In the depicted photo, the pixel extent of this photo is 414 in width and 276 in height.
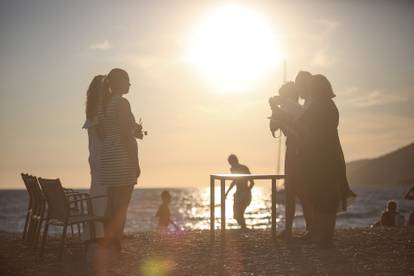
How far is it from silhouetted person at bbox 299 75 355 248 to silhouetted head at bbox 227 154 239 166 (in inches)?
172

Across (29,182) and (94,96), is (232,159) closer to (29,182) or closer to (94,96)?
(29,182)

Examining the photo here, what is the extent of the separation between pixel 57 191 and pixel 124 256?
3.97 ft

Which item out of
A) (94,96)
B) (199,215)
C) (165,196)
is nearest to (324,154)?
(94,96)

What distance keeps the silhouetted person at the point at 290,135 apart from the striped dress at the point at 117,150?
94.0 inches

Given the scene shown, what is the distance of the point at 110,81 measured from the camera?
779 centimetres

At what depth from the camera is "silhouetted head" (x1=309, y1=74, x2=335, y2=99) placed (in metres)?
8.88

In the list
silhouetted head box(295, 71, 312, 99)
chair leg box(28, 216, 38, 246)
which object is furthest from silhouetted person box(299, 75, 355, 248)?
chair leg box(28, 216, 38, 246)

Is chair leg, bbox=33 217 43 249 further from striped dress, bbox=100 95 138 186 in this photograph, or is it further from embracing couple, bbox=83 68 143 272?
striped dress, bbox=100 95 138 186

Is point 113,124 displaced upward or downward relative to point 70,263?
upward

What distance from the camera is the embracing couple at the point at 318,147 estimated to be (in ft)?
29.3

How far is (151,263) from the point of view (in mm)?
8070

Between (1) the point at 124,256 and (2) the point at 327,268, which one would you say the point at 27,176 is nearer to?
(1) the point at 124,256

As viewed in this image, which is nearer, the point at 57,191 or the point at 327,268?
the point at 327,268

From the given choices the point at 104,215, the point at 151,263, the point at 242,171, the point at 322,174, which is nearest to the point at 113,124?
the point at 104,215
